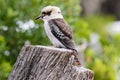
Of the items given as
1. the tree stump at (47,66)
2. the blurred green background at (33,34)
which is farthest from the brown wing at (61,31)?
the blurred green background at (33,34)

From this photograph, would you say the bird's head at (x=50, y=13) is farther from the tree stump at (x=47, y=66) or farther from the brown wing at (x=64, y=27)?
the tree stump at (x=47, y=66)

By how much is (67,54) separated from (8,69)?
8.95 feet

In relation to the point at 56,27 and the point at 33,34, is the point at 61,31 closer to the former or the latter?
the point at 56,27

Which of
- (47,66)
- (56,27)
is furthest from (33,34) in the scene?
(47,66)

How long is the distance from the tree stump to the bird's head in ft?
2.23

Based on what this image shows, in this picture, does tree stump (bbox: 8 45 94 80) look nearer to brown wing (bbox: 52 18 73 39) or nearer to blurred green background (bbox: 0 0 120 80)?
brown wing (bbox: 52 18 73 39)

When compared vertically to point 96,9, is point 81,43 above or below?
above

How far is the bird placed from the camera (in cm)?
446

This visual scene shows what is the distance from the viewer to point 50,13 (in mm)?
4559

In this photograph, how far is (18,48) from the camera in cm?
697

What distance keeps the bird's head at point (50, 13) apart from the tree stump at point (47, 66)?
2.23 feet

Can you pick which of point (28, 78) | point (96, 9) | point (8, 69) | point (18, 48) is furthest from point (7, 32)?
point (96, 9)

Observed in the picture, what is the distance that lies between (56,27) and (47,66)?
0.87 meters

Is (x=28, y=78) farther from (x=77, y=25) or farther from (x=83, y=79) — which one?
(x=77, y=25)
